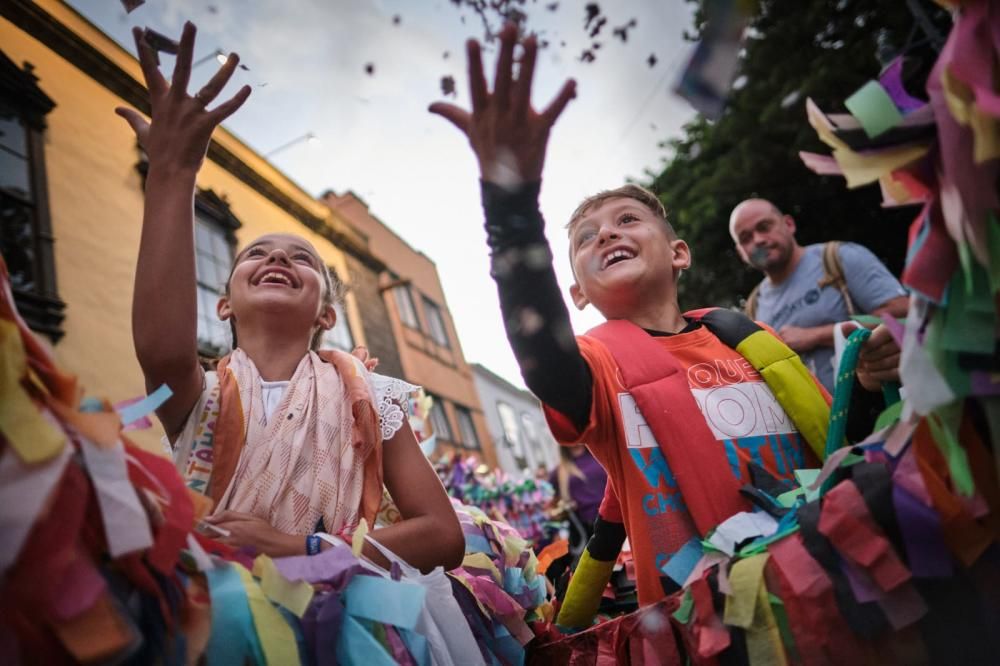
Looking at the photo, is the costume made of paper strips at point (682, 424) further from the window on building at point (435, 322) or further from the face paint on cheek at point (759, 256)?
the window on building at point (435, 322)

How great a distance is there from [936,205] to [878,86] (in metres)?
0.19

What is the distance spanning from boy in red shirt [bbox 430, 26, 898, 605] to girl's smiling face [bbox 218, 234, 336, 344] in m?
0.72

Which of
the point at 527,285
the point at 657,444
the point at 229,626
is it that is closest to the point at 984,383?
the point at 527,285

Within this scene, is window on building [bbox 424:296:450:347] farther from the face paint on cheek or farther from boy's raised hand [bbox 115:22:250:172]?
boy's raised hand [bbox 115:22:250:172]

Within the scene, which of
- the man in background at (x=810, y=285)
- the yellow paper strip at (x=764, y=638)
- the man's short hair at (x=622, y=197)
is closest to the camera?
the yellow paper strip at (x=764, y=638)

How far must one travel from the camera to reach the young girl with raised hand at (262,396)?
4.49ft

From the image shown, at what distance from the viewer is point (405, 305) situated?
16.9 m

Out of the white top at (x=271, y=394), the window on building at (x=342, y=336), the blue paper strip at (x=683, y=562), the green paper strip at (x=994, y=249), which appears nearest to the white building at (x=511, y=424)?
the window on building at (x=342, y=336)

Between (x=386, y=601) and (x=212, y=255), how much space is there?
344 inches

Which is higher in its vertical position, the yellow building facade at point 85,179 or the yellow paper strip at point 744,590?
the yellow building facade at point 85,179

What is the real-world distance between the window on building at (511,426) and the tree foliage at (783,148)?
50.5 ft

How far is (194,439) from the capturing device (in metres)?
1.54

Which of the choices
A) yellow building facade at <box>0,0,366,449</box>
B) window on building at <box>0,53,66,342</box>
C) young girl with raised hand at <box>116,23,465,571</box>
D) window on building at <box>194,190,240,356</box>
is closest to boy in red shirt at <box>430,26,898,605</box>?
young girl with raised hand at <box>116,23,465,571</box>

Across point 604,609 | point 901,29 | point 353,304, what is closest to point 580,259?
point 604,609
